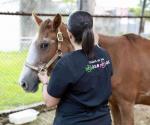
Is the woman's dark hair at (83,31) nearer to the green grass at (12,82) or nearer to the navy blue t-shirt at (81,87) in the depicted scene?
the navy blue t-shirt at (81,87)

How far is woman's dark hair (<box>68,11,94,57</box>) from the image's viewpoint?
2.46m

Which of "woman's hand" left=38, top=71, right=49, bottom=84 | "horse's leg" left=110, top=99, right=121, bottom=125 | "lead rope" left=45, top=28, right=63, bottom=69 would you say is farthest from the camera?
"horse's leg" left=110, top=99, right=121, bottom=125

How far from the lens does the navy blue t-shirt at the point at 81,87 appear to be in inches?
97.0

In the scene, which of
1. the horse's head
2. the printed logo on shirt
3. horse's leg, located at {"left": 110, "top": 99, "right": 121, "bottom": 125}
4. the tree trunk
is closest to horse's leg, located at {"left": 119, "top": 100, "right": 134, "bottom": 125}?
horse's leg, located at {"left": 110, "top": 99, "right": 121, "bottom": 125}

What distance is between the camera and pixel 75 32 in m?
2.48

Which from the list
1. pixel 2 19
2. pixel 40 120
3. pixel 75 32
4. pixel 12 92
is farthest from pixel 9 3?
pixel 75 32

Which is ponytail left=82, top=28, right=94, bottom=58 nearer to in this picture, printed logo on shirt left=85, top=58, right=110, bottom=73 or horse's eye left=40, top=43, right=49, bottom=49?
printed logo on shirt left=85, top=58, right=110, bottom=73

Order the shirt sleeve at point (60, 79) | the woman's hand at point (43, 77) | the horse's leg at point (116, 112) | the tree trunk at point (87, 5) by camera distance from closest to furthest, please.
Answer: the shirt sleeve at point (60, 79)
the woman's hand at point (43, 77)
the horse's leg at point (116, 112)
the tree trunk at point (87, 5)

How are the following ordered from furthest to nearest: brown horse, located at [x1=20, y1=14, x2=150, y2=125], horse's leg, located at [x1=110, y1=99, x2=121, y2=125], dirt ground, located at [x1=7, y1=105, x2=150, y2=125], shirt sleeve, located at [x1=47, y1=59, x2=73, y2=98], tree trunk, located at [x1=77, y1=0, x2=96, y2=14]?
tree trunk, located at [x1=77, y1=0, x2=96, y2=14] < dirt ground, located at [x1=7, y1=105, x2=150, y2=125] < horse's leg, located at [x1=110, y1=99, x2=121, y2=125] < brown horse, located at [x1=20, y1=14, x2=150, y2=125] < shirt sleeve, located at [x1=47, y1=59, x2=73, y2=98]

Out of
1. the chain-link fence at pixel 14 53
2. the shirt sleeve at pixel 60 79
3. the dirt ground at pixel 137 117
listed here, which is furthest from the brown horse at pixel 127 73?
the chain-link fence at pixel 14 53

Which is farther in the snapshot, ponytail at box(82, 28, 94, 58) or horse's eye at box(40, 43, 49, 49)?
horse's eye at box(40, 43, 49, 49)

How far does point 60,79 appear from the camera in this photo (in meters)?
2.46

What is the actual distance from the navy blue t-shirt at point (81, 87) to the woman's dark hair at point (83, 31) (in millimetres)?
68

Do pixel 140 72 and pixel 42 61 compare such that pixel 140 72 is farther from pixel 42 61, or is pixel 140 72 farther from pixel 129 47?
pixel 42 61
